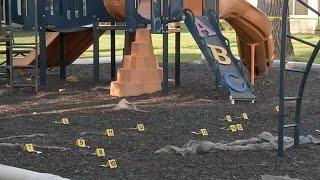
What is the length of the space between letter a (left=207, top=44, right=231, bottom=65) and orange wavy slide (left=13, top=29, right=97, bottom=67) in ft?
13.3

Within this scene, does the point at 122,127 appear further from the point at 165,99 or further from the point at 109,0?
the point at 109,0

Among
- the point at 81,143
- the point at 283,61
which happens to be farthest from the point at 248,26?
the point at 283,61

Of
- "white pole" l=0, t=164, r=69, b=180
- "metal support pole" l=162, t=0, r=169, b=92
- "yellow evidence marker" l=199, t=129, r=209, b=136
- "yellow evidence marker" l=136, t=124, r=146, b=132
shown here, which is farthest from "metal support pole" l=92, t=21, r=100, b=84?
"white pole" l=0, t=164, r=69, b=180

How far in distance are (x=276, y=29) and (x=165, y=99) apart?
8.86 meters

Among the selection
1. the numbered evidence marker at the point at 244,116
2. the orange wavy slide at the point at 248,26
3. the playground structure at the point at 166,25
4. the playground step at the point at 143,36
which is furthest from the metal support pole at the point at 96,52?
the numbered evidence marker at the point at 244,116

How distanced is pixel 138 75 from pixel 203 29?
1255 mm

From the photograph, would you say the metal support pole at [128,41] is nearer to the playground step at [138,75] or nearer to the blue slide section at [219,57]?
the playground step at [138,75]

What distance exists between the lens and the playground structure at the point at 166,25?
1123cm

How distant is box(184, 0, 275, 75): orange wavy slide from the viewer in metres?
12.1

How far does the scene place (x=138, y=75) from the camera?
11555mm

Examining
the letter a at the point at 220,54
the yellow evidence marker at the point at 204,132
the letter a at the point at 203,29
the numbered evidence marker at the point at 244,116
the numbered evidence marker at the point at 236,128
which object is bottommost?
the numbered evidence marker at the point at 244,116

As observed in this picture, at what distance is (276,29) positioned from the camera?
62.5 feet

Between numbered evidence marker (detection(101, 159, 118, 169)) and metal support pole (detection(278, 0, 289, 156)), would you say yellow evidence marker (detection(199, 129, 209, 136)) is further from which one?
numbered evidence marker (detection(101, 159, 118, 169))

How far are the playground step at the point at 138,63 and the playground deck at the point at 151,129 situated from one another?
556mm
